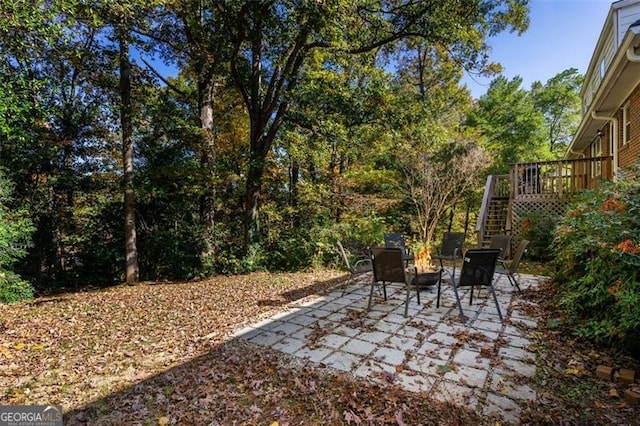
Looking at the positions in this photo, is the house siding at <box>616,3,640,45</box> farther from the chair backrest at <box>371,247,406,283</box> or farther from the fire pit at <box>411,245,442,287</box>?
the chair backrest at <box>371,247,406,283</box>

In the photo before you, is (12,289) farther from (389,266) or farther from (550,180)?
(550,180)

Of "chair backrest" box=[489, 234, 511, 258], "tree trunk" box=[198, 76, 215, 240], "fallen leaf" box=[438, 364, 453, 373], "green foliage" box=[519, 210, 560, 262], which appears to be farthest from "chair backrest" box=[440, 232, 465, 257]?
"tree trunk" box=[198, 76, 215, 240]

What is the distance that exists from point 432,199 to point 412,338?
943cm

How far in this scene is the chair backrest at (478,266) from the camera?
3830 millimetres

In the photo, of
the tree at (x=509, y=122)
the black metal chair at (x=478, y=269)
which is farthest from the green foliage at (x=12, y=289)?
the tree at (x=509, y=122)

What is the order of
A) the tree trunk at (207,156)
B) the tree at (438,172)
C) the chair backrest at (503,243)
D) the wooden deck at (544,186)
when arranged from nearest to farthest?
the chair backrest at (503,243) → the tree trunk at (207,156) → the wooden deck at (544,186) → the tree at (438,172)

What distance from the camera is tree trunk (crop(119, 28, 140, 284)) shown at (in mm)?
7117

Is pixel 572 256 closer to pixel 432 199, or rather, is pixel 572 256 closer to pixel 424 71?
pixel 432 199

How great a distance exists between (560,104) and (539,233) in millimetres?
17734

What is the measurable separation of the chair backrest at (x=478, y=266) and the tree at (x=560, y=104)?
2021 centimetres

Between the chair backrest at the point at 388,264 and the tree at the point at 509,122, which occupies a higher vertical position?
the tree at the point at 509,122

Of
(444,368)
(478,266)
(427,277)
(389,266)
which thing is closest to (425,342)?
(444,368)

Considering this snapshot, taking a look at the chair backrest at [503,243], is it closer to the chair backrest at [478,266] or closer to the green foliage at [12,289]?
the chair backrest at [478,266]

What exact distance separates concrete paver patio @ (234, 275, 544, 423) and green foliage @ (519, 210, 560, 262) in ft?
12.1
